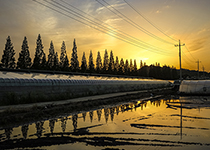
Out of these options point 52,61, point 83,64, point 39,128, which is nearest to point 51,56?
point 52,61

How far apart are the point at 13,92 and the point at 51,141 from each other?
11.3 metres

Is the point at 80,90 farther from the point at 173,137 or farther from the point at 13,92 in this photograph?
the point at 173,137

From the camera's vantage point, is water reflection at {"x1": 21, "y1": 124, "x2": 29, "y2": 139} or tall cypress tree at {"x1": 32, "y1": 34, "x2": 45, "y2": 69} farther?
tall cypress tree at {"x1": 32, "y1": 34, "x2": 45, "y2": 69}

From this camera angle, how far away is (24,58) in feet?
176

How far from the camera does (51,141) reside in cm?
655

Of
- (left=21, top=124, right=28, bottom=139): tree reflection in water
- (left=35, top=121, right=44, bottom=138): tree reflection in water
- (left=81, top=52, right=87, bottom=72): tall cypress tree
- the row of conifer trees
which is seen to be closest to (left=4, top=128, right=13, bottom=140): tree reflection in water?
(left=21, top=124, right=28, bottom=139): tree reflection in water

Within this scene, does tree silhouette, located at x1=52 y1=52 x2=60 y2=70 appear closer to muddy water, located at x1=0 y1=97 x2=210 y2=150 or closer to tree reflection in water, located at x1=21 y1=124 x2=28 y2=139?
muddy water, located at x1=0 y1=97 x2=210 y2=150

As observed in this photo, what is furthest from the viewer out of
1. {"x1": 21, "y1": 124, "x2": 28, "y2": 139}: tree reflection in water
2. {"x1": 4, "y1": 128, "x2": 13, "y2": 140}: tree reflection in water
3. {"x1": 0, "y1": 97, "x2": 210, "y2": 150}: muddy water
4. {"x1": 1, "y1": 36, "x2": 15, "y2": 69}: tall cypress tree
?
{"x1": 1, "y1": 36, "x2": 15, "y2": 69}: tall cypress tree

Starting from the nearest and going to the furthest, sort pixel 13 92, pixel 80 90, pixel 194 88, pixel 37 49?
pixel 13 92, pixel 80 90, pixel 194 88, pixel 37 49

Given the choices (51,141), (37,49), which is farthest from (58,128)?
(37,49)

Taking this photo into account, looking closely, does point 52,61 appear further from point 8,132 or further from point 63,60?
point 8,132

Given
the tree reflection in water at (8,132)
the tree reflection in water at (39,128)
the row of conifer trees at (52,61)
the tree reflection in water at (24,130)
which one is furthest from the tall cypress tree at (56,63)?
the tree reflection in water at (8,132)

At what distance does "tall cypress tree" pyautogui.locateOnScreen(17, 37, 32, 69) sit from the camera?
5284cm

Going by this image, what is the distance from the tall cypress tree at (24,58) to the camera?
52.8m
